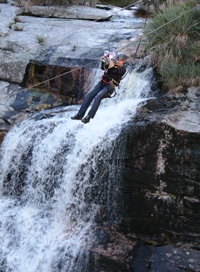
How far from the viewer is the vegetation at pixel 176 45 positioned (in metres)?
9.90

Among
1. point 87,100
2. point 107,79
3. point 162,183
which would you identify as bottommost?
point 162,183

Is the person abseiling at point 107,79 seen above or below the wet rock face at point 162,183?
above

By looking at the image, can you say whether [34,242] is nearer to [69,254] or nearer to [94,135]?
[69,254]

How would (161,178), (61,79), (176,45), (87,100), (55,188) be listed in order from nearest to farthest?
(161,178), (87,100), (55,188), (176,45), (61,79)

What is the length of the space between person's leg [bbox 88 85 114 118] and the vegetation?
1934 millimetres

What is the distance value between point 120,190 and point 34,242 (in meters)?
2.19

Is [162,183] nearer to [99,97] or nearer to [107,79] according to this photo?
[99,97]

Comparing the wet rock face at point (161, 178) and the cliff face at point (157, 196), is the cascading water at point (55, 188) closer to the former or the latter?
the cliff face at point (157, 196)

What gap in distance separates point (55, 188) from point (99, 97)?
7.80 ft

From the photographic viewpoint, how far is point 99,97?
865cm

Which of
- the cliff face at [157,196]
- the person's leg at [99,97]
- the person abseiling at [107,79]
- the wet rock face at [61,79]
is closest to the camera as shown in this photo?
the cliff face at [157,196]

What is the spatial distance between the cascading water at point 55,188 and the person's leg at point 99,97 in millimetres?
733

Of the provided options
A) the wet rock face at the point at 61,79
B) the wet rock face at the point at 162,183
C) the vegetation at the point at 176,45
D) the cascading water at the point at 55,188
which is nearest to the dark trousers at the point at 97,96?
the cascading water at the point at 55,188

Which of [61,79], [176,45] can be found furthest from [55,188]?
[176,45]
